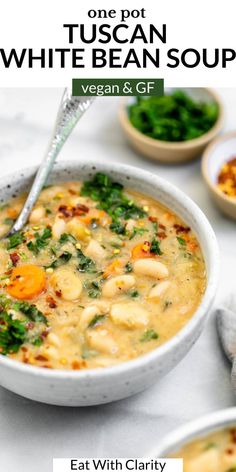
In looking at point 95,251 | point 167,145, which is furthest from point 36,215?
point 167,145

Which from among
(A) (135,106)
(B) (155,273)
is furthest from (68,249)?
(A) (135,106)

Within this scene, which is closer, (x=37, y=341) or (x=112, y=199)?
(x=37, y=341)

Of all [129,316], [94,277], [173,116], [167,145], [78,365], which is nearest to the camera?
[78,365]

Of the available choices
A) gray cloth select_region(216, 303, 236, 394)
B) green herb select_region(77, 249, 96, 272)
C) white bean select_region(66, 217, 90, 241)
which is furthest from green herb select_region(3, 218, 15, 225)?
gray cloth select_region(216, 303, 236, 394)

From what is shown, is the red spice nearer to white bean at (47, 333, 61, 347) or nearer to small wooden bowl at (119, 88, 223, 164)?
white bean at (47, 333, 61, 347)

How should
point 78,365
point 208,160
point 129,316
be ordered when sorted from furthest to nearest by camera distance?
point 208,160 → point 129,316 → point 78,365

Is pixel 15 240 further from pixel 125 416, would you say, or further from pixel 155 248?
pixel 125 416

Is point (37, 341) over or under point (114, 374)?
over
